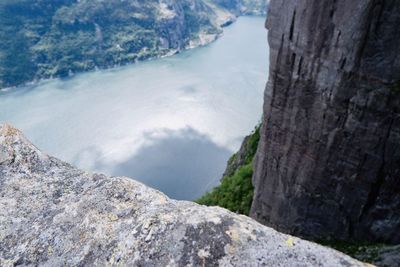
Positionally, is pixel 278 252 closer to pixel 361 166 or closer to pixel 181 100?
pixel 361 166

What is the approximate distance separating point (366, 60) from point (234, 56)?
→ 388 ft

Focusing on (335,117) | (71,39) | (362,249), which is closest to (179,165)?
(362,249)

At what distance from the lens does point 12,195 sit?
465 centimetres

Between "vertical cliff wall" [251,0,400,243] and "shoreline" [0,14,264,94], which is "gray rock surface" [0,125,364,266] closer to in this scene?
"vertical cliff wall" [251,0,400,243]

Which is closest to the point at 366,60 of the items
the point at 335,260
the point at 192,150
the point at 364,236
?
the point at 364,236

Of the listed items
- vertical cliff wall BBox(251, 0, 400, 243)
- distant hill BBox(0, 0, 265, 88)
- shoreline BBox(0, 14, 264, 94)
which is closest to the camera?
vertical cliff wall BBox(251, 0, 400, 243)

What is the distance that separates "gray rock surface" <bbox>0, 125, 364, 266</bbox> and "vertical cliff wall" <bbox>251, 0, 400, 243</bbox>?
9.49m

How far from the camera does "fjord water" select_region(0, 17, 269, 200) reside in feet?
239

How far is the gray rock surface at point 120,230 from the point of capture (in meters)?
3.63

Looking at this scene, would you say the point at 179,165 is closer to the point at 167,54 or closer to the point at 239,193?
the point at 239,193

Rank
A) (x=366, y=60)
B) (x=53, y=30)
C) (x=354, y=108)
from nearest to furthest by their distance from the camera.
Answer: (x=366, y=60) → (x=354, y=108) → (x=53, y=30)

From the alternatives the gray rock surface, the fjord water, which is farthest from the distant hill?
the gray rock surface

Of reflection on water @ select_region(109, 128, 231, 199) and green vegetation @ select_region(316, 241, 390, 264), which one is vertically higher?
green vegetation @ select_region(316, 241, 390, 264)

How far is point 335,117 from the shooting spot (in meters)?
13.6
